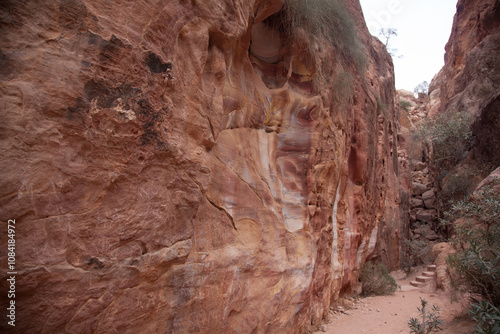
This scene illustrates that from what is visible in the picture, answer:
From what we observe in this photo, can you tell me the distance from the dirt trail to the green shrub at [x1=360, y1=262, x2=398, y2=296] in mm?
307

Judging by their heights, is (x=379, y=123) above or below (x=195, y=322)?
above

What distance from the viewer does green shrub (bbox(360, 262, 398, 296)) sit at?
988 centimetres

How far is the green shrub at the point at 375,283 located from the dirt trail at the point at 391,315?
1.01 ft

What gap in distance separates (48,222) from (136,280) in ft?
2.96

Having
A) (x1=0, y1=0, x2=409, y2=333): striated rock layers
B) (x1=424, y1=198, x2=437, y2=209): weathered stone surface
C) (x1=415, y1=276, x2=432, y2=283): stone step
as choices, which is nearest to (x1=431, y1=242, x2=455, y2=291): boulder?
(x1=415, y1=276, x2=432, y2=283): stone step

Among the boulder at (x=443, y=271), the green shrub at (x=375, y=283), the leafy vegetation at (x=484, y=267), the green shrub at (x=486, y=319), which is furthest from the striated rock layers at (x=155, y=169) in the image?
the boulder at (x=443, y=271)

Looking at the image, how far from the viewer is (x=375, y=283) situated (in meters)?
9.90

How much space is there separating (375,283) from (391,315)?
8.14 ft

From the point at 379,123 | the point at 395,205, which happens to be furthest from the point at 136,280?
the point at 395,205

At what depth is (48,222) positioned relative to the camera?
85.3 inches

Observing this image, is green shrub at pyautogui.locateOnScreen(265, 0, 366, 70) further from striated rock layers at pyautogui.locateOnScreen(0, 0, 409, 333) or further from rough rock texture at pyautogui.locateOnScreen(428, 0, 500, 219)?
Result: rough rock texture at pyautogui.locateOnScreen(428, 0, 500, 219)

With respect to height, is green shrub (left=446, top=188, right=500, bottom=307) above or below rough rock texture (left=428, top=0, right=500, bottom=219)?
below

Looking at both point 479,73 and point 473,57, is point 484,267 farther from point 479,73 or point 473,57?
point 473,57

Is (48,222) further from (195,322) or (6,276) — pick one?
(195,322)
